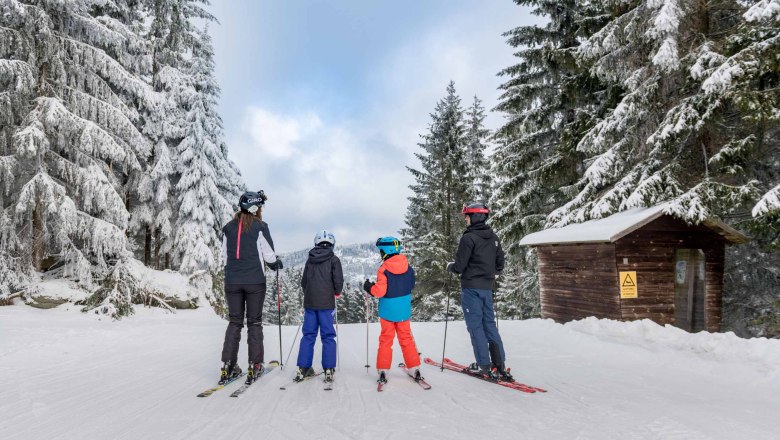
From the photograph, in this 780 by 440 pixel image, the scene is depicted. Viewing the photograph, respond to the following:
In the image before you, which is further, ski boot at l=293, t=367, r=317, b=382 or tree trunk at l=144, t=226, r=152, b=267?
tree trunk at l=144, t=226, r=152, b=267

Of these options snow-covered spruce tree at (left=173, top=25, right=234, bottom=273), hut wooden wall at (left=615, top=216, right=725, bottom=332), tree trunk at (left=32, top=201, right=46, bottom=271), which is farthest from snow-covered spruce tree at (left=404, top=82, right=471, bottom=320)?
tree trunk at (left=32, top=201, right=46, bottom=271)

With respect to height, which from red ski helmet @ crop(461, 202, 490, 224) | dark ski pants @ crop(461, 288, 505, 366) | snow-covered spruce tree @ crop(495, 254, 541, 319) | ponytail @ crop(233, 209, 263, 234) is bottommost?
snow-covered spruce tree @ crop(495, 254, 541, 319)

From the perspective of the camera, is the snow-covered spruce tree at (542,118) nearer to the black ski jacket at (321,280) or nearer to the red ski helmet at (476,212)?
the red ski helmet at (476,212)

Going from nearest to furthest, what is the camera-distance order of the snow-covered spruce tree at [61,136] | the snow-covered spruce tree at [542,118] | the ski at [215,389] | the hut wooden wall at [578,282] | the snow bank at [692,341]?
the ski at [215,389], the snow bank at [692,341], the hut wooden wall at [578,282], the snow-covered spruce tree at [61,136], the snow-covered spruce tree at [542,118]

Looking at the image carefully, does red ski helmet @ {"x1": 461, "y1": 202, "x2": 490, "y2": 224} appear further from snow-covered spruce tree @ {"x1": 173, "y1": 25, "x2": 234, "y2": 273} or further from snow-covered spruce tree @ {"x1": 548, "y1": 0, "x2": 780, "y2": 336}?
snow-covered spruce tree @ {"x1": 173, "y1": 25, "x2": 234, "y2": 273}

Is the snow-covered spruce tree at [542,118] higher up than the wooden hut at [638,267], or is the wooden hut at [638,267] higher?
the snow-covered spruce tree at [542,118]

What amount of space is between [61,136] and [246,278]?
9.05 metres

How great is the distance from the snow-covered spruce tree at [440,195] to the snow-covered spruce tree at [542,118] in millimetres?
6836

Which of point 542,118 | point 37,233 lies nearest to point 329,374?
point 37,233

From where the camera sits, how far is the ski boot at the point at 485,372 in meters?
5.32

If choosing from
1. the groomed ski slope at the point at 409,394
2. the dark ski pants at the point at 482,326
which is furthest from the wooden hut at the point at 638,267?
the dark ski pants at the point at 482,326

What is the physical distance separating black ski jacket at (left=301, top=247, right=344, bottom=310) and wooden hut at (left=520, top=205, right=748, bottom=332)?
6373 millimetres

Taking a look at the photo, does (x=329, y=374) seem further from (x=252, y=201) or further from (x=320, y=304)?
(x=252, y=201)

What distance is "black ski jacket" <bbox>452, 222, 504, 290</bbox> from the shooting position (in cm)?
566
